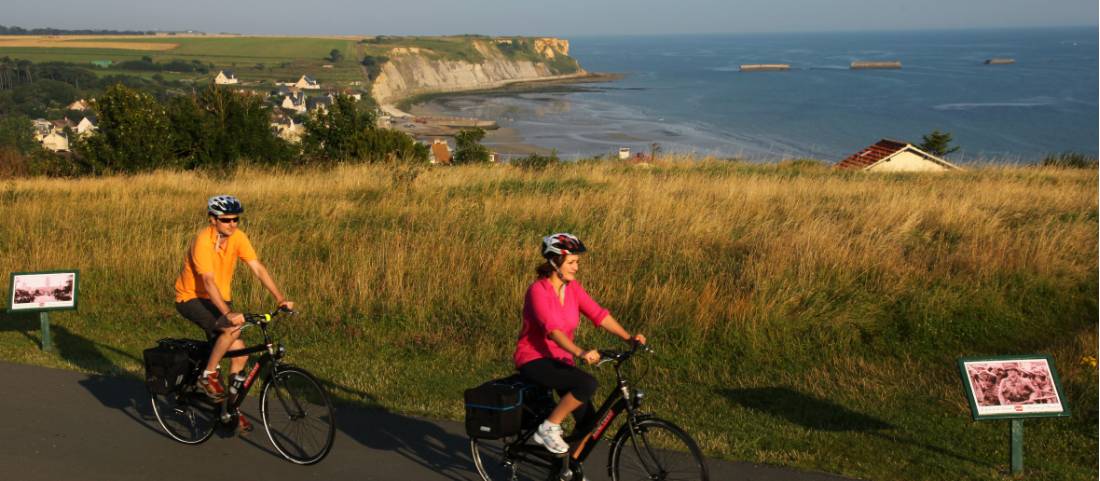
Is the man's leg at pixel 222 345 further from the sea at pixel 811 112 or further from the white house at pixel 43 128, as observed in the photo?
the white house at pixel 43 128

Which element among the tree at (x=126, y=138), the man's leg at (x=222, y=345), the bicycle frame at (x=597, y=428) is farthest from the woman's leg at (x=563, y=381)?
the tree at (x=126, y=138)

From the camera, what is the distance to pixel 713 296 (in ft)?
31.5

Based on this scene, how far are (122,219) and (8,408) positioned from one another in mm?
8067

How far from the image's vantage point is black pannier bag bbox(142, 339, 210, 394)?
6457 millimetres

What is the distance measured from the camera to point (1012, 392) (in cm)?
584

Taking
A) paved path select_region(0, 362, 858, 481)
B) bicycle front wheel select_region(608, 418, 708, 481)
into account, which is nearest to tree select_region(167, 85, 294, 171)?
paved path select_region(0, 362, 858, 481)

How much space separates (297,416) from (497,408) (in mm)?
1490

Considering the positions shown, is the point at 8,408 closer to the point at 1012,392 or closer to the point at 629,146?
the point at 1012,392

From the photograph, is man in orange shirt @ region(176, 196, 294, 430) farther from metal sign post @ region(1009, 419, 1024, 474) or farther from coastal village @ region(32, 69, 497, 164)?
coastal village @ region(32, 69, 497, 164)

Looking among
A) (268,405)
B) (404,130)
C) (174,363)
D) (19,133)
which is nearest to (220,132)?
(174,363)

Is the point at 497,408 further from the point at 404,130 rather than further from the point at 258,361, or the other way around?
the point at 404,130

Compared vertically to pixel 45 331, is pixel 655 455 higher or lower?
higher

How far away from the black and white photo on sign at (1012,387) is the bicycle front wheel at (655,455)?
1874mm

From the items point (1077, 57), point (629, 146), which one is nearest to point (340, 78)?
point (629, 146)
